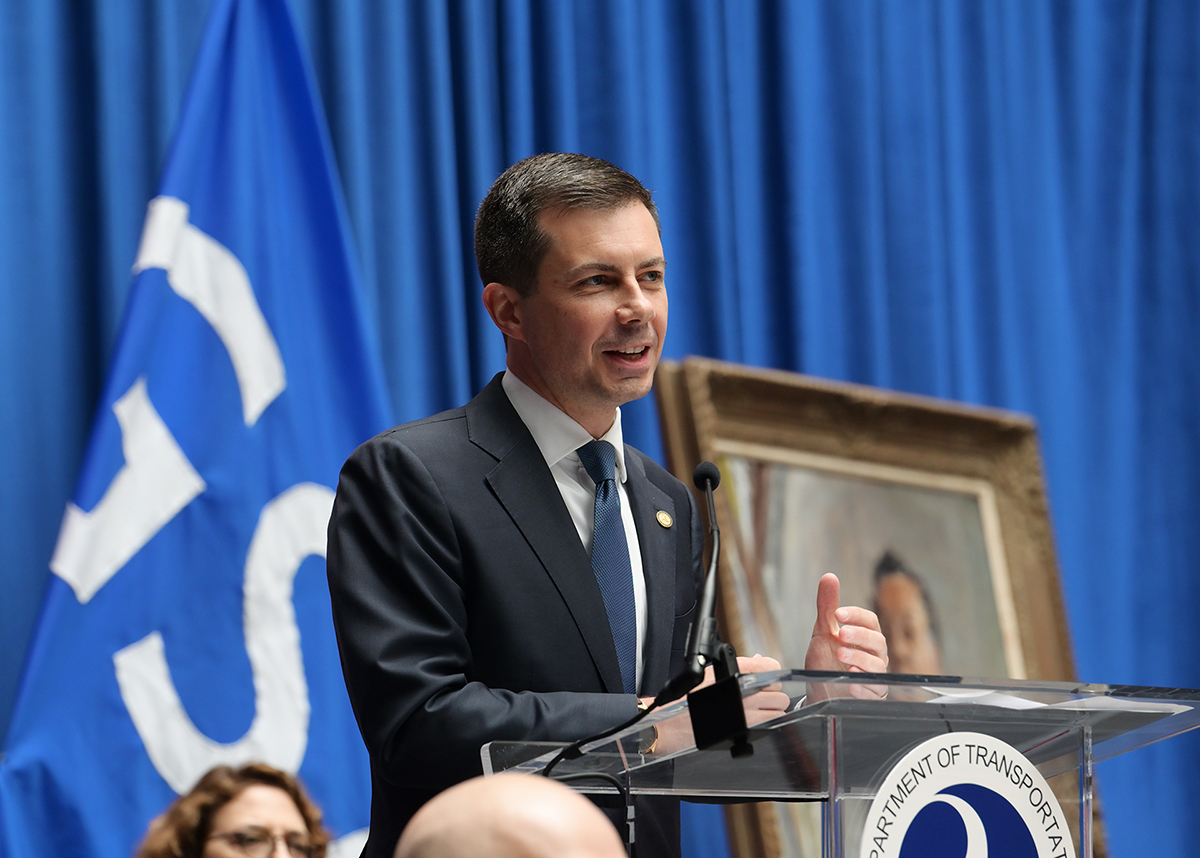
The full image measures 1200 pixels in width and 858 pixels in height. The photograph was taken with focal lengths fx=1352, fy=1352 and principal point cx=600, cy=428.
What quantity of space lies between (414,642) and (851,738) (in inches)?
22.3

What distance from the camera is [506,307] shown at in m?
1.95

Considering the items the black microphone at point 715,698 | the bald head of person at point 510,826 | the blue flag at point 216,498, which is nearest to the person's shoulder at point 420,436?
the black microphone at point 715,698

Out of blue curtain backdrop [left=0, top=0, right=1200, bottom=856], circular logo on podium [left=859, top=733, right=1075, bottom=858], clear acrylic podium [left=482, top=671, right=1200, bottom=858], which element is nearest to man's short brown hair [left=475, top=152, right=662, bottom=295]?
clear acrylic podium [left=482, top=671, right=1200, bottom=858]

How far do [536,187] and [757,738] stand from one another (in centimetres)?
97

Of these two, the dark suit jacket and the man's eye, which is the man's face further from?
the man's eye

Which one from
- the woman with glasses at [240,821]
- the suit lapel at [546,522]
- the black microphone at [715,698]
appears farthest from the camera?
the woman with glasses at [240,821]

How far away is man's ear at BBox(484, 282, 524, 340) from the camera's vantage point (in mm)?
1943

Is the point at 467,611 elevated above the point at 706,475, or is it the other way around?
the point at 706,475

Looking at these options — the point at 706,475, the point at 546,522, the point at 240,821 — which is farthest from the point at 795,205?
the point at 706,475

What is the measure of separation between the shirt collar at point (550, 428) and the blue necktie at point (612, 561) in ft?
0.07

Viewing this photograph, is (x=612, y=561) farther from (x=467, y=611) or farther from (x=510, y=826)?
(x=510, y=826)

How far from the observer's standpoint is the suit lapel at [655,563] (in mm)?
1786

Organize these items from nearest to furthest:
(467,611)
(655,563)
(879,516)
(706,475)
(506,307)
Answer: (706,475) → (467,611) → (655,563) → (506,307) → (879,516)

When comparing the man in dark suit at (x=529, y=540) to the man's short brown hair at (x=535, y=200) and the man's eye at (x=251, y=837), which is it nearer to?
the man's short brown hair at (x=535, y=200)
